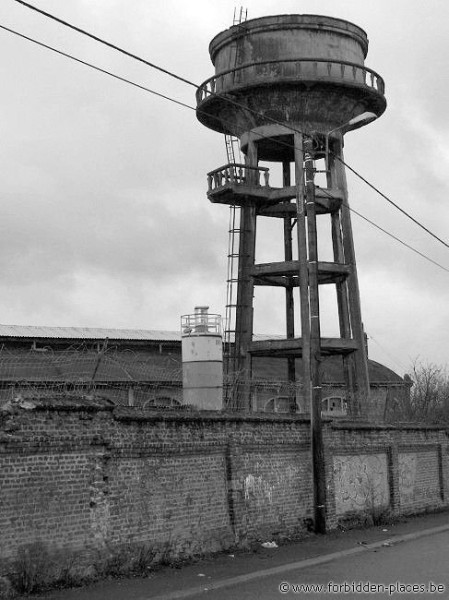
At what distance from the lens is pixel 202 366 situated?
25.7 meters

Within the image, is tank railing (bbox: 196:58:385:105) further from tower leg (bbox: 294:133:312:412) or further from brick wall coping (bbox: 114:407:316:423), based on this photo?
brick wall coping (bbox: 114:407:316:423)

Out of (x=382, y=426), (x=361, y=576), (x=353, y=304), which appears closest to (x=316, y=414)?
(x=382, y=426)

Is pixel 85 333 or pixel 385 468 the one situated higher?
pixel 85 333

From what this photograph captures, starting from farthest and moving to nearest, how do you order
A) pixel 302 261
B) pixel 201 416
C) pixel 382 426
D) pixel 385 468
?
pixel 302 261 → pixel 382 426 → pixel 385 468 → pixel 201 416

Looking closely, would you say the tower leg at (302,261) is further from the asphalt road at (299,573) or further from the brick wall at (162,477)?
the asphalt road at (299,573)

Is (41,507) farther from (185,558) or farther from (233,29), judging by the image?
(233,29)

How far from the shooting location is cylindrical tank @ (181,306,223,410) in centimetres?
2562

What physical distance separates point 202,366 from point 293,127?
10.1 metres

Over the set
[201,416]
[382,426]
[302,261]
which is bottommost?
[201,416]

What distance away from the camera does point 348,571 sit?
14898mm

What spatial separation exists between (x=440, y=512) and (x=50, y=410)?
15809mm

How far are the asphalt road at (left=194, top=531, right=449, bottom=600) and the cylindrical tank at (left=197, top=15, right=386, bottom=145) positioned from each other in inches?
707

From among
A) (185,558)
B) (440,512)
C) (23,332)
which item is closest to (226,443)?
(185,558)

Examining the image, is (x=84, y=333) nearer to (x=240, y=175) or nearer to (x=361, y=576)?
(x=240, y=175)
